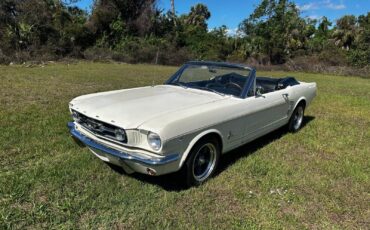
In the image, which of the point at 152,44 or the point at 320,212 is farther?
the point at 152,44

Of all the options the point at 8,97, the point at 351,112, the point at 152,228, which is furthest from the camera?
the point at 351,112

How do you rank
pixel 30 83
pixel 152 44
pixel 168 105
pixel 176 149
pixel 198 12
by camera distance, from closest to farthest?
pixel 176 149
pixel 168 105
pixel 30 83
pixel 152 44
pixel 198 12

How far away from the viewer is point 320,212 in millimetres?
3424

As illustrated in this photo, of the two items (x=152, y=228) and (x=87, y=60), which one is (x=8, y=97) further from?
(x=87, y=60)

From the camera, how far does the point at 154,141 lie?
3.12 metres

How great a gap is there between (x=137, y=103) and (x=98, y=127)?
0.57 metres

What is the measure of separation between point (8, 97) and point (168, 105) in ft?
19.2

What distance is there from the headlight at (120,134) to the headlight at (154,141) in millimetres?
291

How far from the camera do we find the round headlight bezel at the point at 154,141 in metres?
3.09

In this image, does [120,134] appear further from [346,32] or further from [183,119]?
[346,32]

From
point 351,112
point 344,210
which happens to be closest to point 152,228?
point 344,210

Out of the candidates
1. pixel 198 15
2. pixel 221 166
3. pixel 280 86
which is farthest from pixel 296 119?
pixel 198 15

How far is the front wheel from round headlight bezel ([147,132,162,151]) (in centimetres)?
365

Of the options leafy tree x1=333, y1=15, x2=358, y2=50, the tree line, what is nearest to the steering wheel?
the tree line
